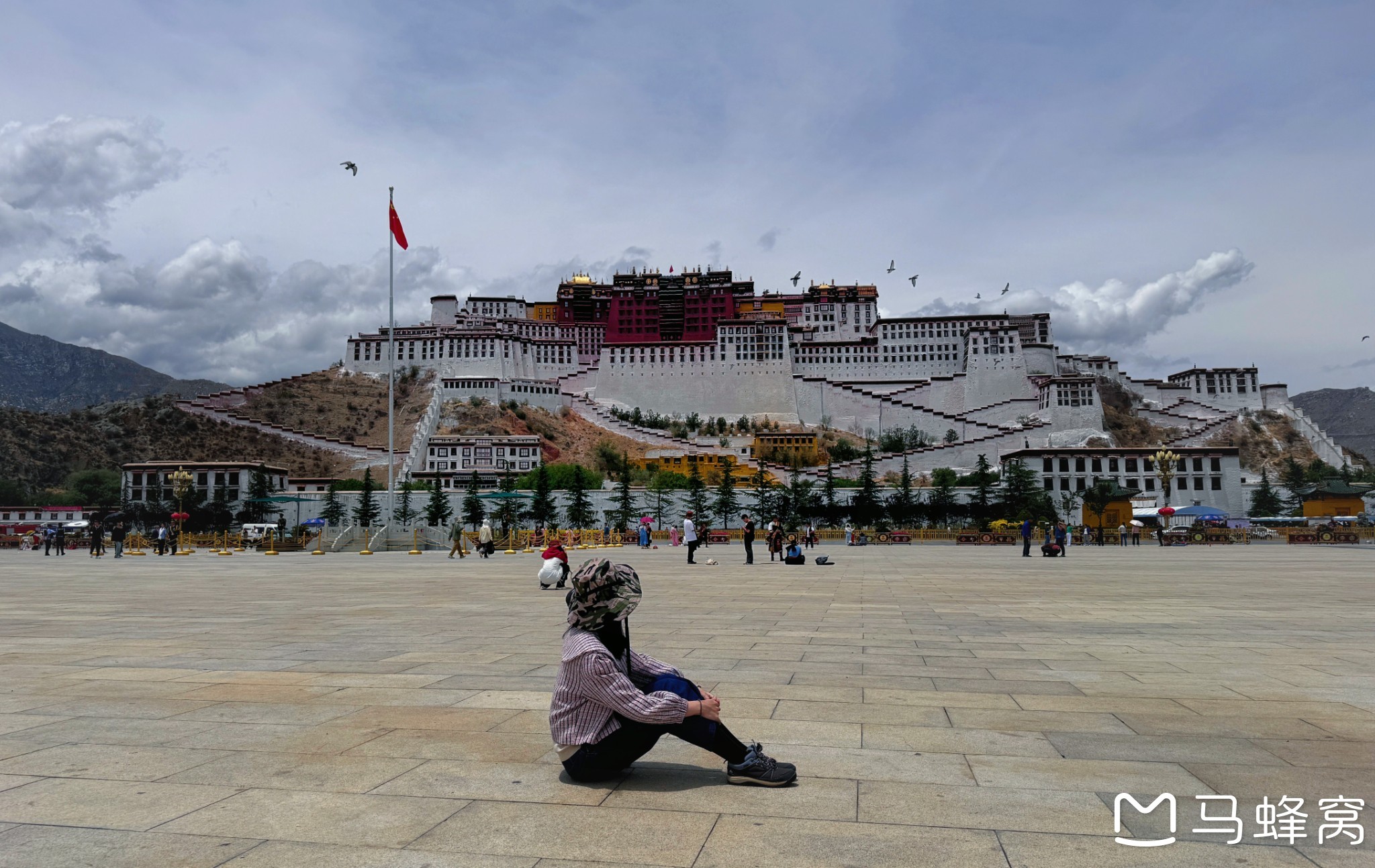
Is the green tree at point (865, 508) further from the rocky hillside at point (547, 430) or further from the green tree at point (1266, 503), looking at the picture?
the green tree at point (1266, 503)

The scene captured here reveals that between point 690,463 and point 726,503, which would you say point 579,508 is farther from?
point 690,463

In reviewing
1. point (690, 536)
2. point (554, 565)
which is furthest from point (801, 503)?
point (554, 565)

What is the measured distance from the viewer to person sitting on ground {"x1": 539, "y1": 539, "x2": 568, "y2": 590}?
14.9m

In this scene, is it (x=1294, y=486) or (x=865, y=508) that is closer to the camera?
(x=865, y=508)

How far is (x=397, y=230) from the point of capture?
121 feet

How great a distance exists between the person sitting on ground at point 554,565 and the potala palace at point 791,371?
70276 mm

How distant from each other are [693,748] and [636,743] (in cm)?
86

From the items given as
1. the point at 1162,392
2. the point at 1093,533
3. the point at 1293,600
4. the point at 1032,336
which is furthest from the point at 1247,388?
the point at 1293,600

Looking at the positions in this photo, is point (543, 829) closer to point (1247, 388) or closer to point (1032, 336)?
point (1032, 336)

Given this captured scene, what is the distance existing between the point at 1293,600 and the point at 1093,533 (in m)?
33.1

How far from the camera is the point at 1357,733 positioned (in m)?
4.62

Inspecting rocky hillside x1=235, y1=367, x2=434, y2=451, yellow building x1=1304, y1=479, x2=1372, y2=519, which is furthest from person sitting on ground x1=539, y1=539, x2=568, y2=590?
rocky hillside x1=235, y1=367, x2=434, y2=451

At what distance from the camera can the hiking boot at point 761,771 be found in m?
Result: 3.71

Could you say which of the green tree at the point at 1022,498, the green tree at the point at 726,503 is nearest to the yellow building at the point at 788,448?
the green tree at the point at 726,503
